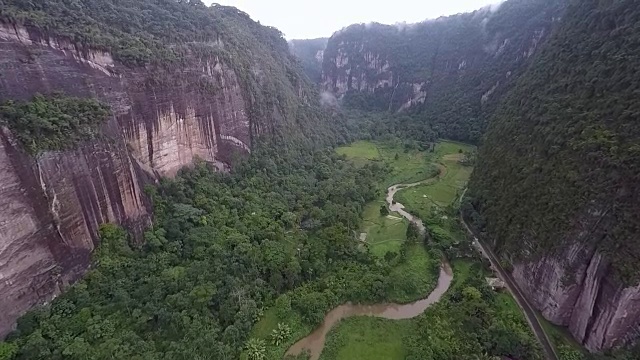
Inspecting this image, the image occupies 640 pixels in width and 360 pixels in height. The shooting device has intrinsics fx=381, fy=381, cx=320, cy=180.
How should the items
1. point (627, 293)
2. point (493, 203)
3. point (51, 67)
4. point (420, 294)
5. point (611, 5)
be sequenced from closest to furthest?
point (627, 293)
point (51, 67)
point (420, 294)
point (493, 203)
point (611, 5)

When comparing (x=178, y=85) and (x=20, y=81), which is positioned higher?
(x=20, y=81)

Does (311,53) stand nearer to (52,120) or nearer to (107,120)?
(107,120)

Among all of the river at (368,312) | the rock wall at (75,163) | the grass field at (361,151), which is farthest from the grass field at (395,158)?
the rock wall at (75,163)

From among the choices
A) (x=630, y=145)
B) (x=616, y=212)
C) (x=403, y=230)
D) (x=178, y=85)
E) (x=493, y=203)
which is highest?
(x=178, y=85)

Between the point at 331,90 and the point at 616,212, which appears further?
the point at 331,90

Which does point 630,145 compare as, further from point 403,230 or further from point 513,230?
point 403,230

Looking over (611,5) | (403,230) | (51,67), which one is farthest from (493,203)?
(51,67)

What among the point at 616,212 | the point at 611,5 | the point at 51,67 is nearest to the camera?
the point at 616,212
